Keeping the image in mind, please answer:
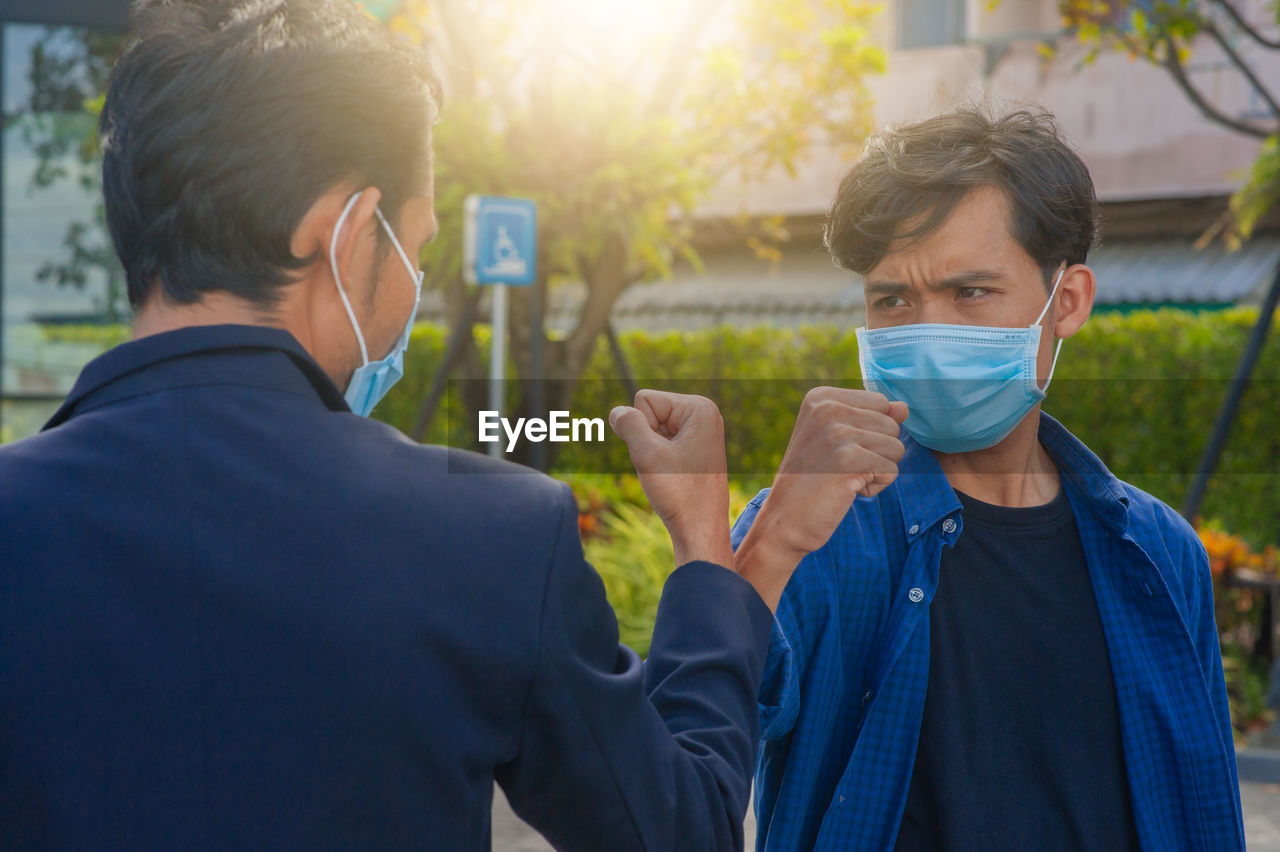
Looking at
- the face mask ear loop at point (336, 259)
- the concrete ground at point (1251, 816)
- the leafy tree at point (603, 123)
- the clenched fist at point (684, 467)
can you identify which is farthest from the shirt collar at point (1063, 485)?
the leafy tree at point (603, 123)

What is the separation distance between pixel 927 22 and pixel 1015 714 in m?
17.7

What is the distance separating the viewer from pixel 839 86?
10.2 m

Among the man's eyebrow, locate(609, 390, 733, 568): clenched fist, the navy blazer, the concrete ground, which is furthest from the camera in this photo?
the concrete ground

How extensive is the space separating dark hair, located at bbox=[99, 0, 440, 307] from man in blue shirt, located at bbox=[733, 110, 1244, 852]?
710mm

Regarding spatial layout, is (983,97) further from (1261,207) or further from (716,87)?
(716,87)

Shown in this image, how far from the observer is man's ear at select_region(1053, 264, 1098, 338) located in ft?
7.86

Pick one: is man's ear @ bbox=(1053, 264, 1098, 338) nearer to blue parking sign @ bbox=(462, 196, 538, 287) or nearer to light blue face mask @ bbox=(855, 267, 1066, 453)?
light blue face mask @ bbox=(855, 267, 1066, 453)

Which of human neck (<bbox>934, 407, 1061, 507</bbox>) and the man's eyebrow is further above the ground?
the man's eyebrow

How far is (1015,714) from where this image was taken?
2.00 meters

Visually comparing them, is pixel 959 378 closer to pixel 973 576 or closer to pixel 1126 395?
pixel 973 576

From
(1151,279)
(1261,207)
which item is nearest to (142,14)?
(1261,207)

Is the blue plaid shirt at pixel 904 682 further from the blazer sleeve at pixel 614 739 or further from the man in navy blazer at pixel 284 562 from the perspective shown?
the man in navy blazer at pixel 284 562

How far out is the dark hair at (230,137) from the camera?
1.27 m

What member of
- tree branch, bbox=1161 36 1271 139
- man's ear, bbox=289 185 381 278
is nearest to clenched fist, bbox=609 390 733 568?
man's ear, bbox=289 185 381 278
